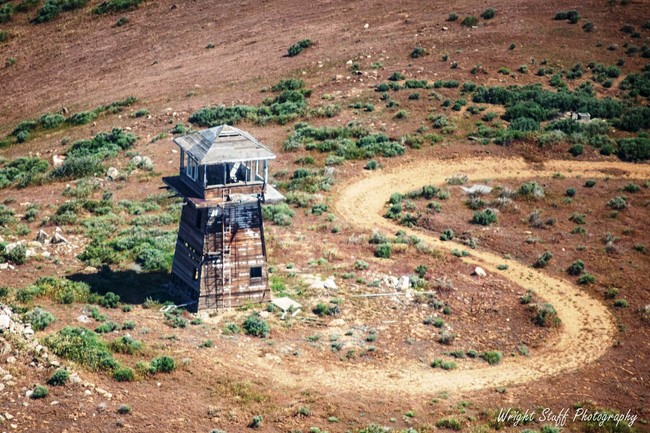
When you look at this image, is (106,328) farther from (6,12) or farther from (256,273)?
(6,12)

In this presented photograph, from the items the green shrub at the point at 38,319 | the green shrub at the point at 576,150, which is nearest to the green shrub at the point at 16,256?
the green shrub at the point at 38,319

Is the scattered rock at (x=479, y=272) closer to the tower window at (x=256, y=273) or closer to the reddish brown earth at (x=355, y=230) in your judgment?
the reddish brown earth at (x=355, y=230)

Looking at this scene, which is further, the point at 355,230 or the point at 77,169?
the point at 77,169

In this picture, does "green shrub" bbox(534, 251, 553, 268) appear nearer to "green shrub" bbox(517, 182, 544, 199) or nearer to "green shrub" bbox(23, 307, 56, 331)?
"green shrub" bbox(517, 182, 544, 199)

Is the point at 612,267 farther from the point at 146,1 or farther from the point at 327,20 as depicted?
the point at 146,1

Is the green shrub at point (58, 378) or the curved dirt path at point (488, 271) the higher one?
the green shrub at point (58, 378)

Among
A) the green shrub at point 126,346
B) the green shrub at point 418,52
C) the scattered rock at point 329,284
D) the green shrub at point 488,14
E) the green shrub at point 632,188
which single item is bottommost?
the green shrub at point 632,188

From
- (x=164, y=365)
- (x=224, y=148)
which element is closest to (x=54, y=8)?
(x=224, y=148)
